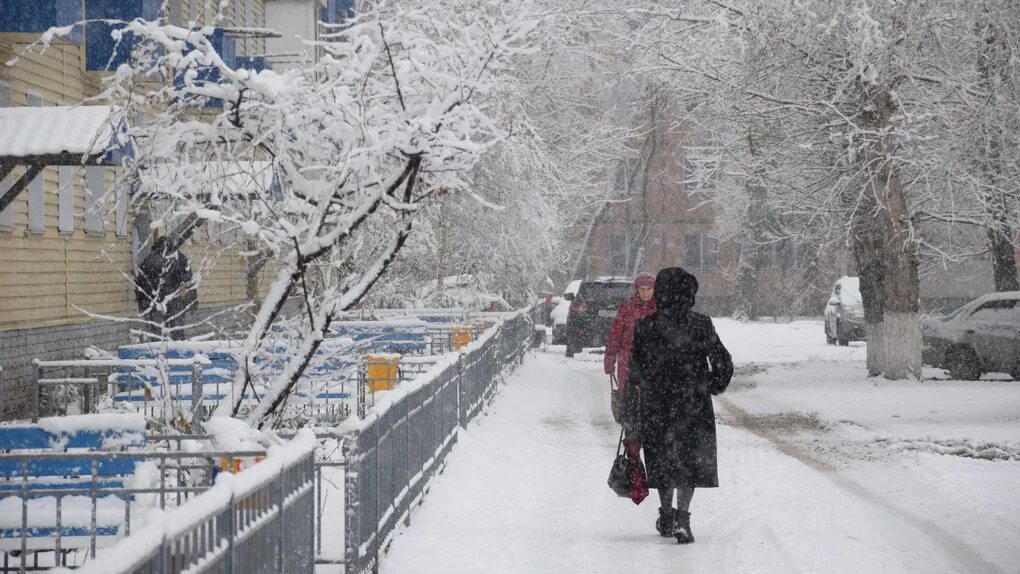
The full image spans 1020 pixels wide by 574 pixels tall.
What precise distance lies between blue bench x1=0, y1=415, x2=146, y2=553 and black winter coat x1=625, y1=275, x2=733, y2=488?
329 centimetres

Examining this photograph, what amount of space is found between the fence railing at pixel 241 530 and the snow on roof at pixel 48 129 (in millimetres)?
8186

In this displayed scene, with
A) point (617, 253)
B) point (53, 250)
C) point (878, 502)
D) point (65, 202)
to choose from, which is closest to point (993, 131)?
point (878, 502)

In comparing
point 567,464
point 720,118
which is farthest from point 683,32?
point 567,464

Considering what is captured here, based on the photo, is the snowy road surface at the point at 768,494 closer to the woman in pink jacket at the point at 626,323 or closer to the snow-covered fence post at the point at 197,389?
the woman in pink jacket at the point at 626,323

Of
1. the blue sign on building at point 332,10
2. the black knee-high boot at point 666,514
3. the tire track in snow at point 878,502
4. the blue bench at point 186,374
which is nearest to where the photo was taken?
the tire track in snow at point 878,502

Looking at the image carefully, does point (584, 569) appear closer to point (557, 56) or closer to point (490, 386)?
point (490, 386)

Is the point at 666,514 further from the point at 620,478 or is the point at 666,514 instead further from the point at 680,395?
the point at 680,395

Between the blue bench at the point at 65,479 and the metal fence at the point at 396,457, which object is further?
the metal fence at the point at 396,457

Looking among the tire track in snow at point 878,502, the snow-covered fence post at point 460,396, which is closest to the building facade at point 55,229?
the snow-covered fence post at point 460,396

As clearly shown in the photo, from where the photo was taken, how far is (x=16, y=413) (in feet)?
60.2

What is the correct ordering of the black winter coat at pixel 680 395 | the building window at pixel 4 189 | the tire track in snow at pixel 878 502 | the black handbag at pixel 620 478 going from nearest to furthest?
the tire track in snow at pixel 878 502 → the black winter coat at pixel 680 395 → the black handbag at pixel 620 478 → the building window at pixel 4 189

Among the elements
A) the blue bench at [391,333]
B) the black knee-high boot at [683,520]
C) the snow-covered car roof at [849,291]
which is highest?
the snow-covered car roof at [849,291]

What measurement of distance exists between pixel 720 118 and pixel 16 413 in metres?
12.1

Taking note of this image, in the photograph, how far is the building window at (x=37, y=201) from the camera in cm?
1962
